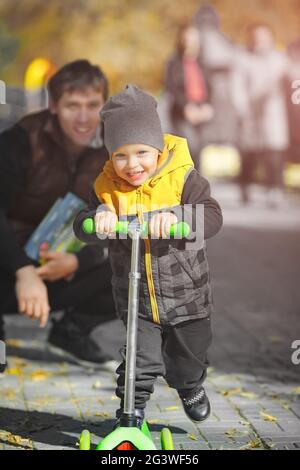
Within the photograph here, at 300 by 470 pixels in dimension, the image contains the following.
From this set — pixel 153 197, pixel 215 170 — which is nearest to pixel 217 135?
pixel 215 170

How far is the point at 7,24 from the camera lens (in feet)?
87.4

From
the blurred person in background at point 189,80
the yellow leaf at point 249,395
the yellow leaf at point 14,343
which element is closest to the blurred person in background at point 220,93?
the blurred person in background at point 189,80

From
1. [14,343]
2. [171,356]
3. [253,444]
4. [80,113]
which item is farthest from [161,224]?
[14,343]

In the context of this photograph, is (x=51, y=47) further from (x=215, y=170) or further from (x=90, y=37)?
(x=215, y=170)

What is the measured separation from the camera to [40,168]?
217 inches

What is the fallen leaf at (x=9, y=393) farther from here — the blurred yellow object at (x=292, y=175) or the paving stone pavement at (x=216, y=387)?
the blurred yellow object at (x=292, y=175)

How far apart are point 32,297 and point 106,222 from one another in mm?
1210

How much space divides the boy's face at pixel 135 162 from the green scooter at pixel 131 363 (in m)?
0.24

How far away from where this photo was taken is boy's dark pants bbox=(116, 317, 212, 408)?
411cm

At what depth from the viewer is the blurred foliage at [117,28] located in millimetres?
26188

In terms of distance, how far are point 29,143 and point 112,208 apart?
1.60m

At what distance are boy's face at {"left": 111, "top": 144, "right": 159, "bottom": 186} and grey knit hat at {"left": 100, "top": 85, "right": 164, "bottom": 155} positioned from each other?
0.08 feet

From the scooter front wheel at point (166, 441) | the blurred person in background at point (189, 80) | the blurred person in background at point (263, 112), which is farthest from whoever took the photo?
the blurred person in background at point (263, 112)

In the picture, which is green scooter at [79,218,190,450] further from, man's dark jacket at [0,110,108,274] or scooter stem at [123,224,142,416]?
man's dark jacket at [0,110,108,274]
